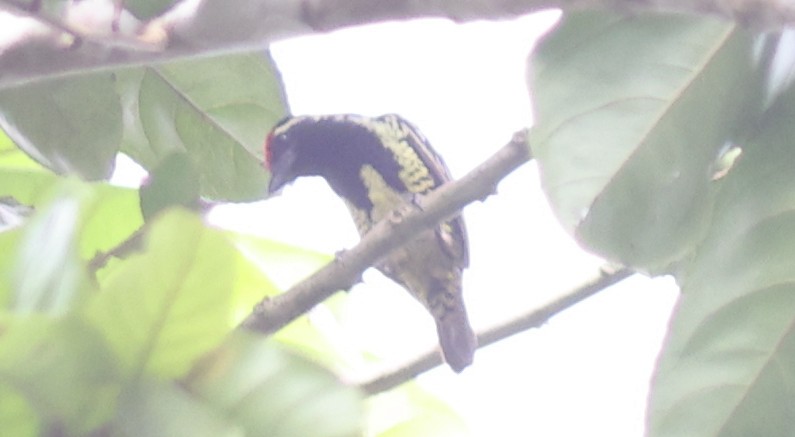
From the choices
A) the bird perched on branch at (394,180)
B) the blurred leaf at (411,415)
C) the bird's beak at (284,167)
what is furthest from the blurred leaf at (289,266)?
the bird perched on branch at (394,180)

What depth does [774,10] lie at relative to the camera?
468 millimetres

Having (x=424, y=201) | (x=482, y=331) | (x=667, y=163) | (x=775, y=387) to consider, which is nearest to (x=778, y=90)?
(x=667, y=163)

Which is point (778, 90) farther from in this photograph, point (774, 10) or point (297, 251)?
point (297, 251)

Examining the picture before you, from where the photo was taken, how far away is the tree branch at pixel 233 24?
52 cm

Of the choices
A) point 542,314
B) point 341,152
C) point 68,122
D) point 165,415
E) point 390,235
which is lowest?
point 341,152

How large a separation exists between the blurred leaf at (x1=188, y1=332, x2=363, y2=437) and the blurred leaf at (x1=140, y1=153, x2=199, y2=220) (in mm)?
335

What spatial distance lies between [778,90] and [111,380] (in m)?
0.58

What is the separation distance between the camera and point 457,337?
196 centimetres

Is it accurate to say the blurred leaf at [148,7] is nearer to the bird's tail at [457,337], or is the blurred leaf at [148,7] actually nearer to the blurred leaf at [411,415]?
the blurred leaf at [411,415]

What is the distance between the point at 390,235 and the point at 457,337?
0.96 metres

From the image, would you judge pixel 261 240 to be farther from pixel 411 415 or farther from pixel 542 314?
pixel 411 415

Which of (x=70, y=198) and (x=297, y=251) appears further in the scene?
(x=297, y=251)

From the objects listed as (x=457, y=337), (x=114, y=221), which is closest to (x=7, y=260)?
(x=114, y=221)

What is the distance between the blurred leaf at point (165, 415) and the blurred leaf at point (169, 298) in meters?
0.01
